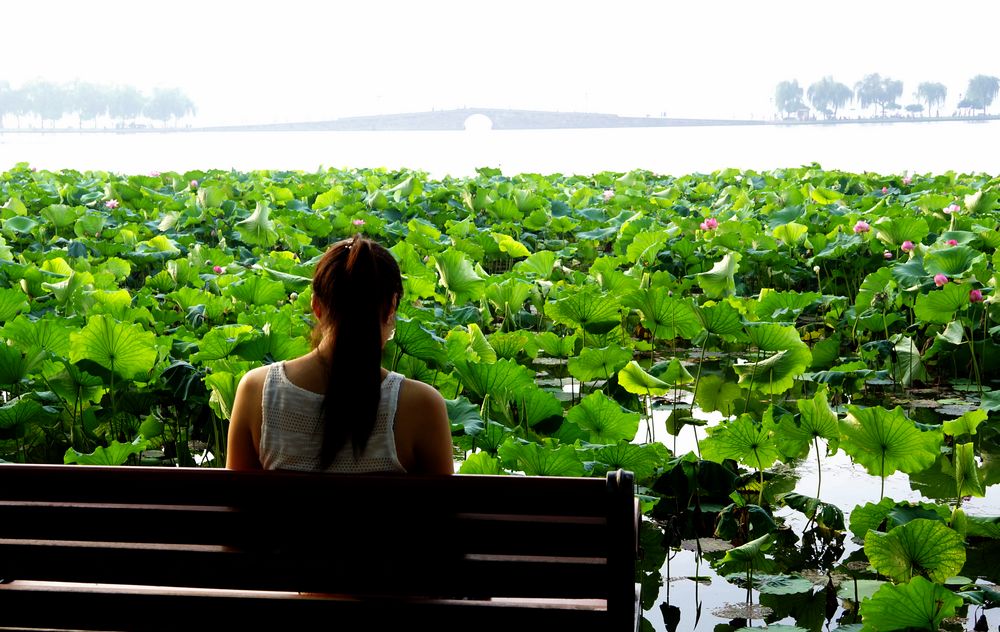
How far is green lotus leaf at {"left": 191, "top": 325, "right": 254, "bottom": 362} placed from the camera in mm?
2289

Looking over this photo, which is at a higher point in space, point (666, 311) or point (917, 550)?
point (666, 311)

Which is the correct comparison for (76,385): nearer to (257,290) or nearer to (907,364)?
(257,290)

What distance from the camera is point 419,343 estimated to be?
7.72 feet

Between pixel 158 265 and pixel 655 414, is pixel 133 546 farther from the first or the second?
pixel 158 265

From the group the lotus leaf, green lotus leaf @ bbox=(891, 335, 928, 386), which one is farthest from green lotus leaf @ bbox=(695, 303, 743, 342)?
the lotus leaf

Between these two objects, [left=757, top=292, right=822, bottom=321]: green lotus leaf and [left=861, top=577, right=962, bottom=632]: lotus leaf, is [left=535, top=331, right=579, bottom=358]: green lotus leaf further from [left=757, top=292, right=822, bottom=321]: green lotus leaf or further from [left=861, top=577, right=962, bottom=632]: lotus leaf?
[left=861, top=577, right=962, bottom=632]: lotus leaf

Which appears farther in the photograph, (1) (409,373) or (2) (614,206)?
(2) (614,206)

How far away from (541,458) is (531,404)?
42 cm

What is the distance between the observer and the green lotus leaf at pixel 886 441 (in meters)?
1.93

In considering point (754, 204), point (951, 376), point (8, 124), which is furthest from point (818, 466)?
point (8, 124)

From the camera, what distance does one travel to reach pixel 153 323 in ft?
9.25

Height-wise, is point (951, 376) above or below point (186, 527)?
below

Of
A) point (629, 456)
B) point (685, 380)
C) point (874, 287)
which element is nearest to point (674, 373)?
point (685, 380)

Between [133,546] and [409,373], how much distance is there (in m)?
1.33
